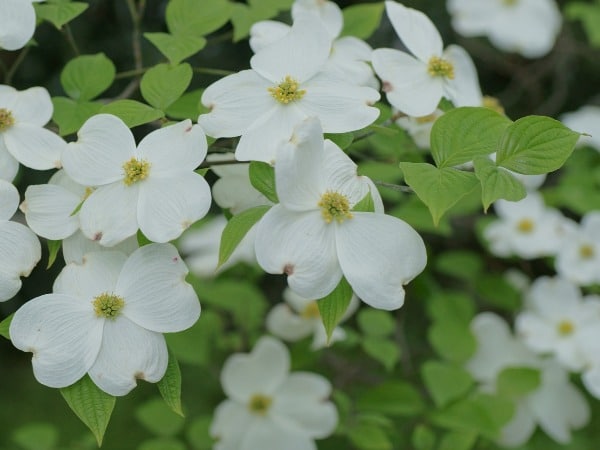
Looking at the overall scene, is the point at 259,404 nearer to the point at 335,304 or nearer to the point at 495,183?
the point at 335,304

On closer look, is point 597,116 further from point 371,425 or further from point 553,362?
point 371,425

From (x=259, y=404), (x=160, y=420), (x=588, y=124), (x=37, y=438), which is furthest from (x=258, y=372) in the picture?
(x=588, y=124)

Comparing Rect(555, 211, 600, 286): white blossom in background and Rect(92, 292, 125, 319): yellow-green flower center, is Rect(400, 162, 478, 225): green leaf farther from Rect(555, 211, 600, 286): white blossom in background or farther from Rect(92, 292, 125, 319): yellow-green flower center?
Rect(555, 211, 600, 286): white blossom in background

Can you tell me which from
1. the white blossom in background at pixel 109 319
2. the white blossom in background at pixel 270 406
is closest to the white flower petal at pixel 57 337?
the white blossom in background at pixel 109 319

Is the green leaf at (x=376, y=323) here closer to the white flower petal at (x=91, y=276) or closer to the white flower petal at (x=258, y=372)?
the white flower petal at (x=258, y=372)


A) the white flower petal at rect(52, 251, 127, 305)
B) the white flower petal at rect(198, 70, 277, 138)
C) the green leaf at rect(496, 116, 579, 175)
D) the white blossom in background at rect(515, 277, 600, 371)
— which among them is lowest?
the white blossom in background at rect(515, 277, 600, 371)

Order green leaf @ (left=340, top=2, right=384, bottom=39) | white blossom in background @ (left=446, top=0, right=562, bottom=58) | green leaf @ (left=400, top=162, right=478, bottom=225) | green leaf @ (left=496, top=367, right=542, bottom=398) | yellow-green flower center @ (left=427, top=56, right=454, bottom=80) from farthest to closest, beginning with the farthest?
white blossom in background @ (left=446, top=0, right=562, bottom=58), green leaf @ (left=496, top=367, right=542, bottom=398), green leaf @ (left=340, top=2, right=384, bottom=39), yellow-green flower center @ (left=427, top=56, right=454, bottom=80), green leaf @ (left=400, top=162, right=478, bottom=225)

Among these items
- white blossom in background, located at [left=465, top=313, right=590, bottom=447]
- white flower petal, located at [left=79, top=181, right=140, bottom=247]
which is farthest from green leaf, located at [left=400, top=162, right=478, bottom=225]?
white blossom in background, located at [left=465, top=313, right=590, bottom=447]
